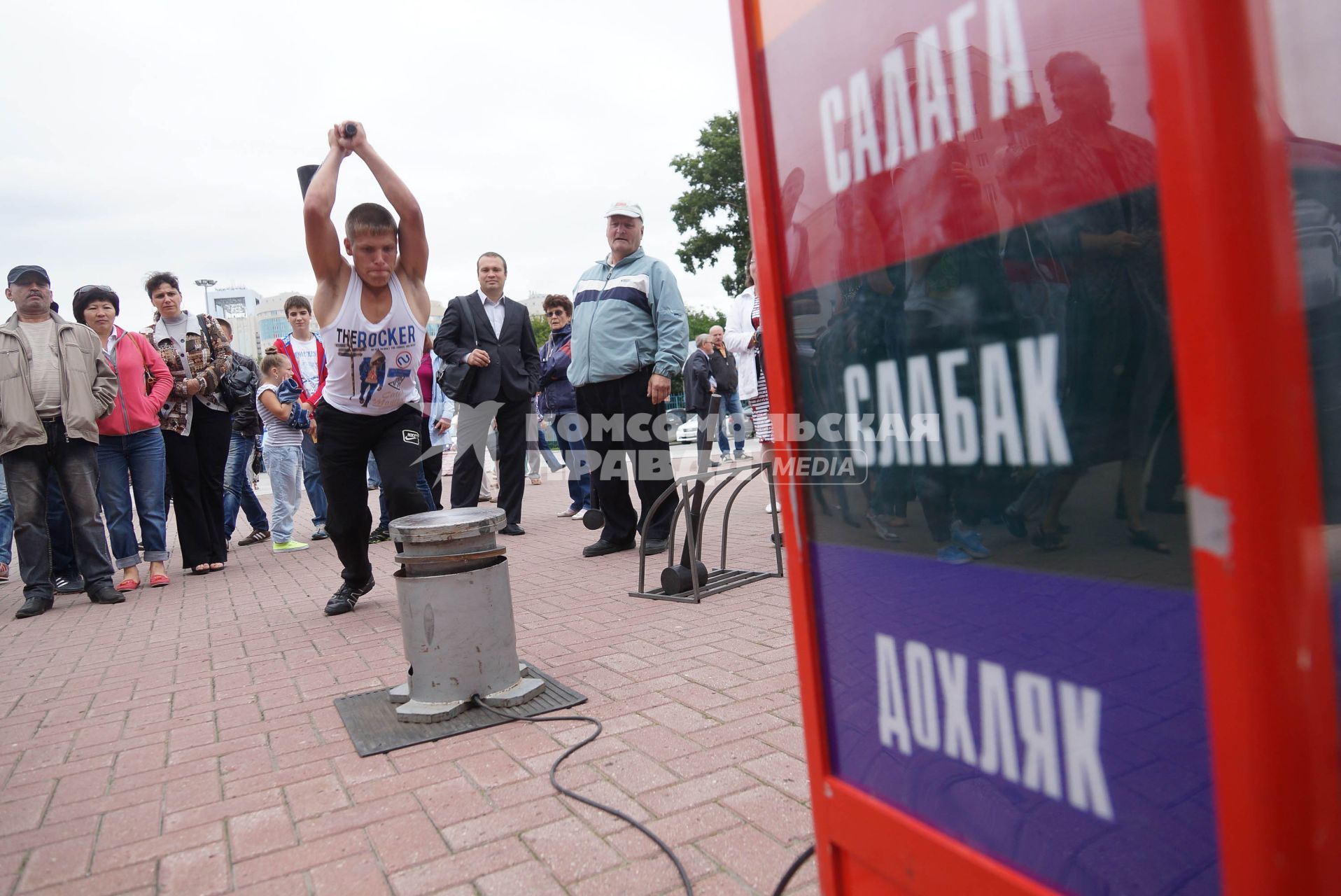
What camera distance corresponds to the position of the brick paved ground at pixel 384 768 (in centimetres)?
217

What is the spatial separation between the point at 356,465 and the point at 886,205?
3954 millimetres

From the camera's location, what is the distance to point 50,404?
594cm

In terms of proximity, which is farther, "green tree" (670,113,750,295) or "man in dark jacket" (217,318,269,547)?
"green tree" (670,113,750,295)

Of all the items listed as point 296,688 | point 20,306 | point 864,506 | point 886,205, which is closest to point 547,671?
point 296,688

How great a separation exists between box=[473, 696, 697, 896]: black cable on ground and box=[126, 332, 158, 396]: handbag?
15.6 feet

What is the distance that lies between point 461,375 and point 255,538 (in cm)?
361

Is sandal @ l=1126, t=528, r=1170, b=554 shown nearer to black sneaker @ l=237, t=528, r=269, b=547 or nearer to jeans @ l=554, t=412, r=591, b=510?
jeans @ l=554, t=412, r=591, b=510

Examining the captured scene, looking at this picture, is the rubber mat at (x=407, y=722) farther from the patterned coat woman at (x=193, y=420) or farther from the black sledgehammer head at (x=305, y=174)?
the patterned coat woman at (x=193, y=420)

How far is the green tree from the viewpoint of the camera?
37.7m

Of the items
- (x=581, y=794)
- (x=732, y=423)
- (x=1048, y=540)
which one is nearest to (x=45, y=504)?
(x=581, y=794)

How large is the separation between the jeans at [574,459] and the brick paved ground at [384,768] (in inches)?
157

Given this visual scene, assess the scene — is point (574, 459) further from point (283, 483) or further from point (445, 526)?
point (445, 526)

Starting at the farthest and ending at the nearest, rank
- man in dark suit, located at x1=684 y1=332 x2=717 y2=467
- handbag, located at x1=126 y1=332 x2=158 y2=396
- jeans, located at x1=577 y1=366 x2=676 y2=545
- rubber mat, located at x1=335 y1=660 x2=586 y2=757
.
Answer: man in dark suit, located at x1=684 y1=332 x2=717 y2=467
handbag, located at x1=126 y1=332 x2=158 y2=396
jeans, located at x1=577 y1=366 x2=676 y2=545
rubber mat, located at x1=335 y1=660 x2=586 y2=757

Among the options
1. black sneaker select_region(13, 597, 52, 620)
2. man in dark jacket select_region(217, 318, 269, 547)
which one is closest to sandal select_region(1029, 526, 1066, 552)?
black sneaker select_region(13, 597, 52, 620)
